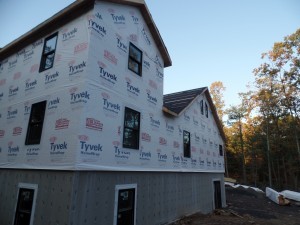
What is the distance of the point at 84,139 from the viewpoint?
625 centimetres

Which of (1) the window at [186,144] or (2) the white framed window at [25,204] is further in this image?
(1) the window at [186,144]

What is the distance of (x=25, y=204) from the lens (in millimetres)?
7031

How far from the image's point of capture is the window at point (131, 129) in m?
8.17

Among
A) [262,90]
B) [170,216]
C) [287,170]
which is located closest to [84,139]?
[170,216]

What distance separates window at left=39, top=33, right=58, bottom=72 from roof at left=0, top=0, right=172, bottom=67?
390 millimetres

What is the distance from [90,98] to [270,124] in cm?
3698

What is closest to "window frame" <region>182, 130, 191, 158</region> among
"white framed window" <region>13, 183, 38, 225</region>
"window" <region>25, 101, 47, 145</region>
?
"window" <region>25, 101, 47, 145</region>

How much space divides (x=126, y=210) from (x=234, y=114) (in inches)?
1553

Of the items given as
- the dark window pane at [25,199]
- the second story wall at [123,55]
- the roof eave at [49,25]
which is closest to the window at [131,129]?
the second story wall at [123,55]

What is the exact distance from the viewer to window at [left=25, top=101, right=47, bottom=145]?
24.8 feet

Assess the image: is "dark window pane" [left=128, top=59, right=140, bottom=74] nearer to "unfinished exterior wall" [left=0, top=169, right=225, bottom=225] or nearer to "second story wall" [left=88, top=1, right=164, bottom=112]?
"second story wall" [left=88, top=1, right=164, bottom=112]

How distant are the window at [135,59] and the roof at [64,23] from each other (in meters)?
→ 2.01

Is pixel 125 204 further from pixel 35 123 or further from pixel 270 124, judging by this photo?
pixel 270 124

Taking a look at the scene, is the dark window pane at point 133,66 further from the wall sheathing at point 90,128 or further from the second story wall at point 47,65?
the second story wall at point 47,65
